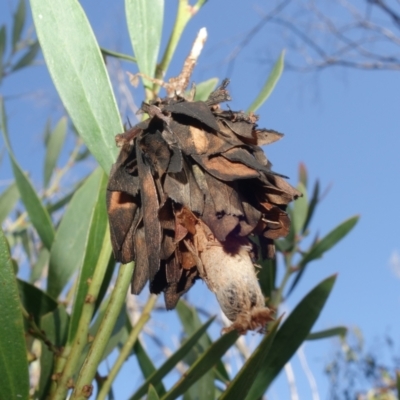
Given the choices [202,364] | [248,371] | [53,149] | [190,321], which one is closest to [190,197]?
[248,371]

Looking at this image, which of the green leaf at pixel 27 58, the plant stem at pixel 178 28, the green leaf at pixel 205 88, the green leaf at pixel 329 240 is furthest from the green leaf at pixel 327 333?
the green leaf at pixel 27 58

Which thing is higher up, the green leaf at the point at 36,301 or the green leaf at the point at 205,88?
the green leaf at the point at 205,88

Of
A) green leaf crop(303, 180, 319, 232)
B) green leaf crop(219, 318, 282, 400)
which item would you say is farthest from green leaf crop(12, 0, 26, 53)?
green leaf crop(219, 318, 282, 400)

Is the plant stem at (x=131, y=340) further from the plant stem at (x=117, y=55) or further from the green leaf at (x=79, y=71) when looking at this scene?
the plant stem at (x=117, y=55)

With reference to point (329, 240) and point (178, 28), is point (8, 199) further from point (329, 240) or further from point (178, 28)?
point (329, 240)

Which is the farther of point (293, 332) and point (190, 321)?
point (190, 321)
